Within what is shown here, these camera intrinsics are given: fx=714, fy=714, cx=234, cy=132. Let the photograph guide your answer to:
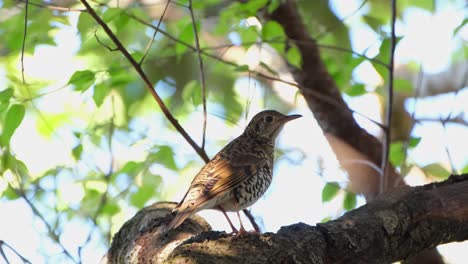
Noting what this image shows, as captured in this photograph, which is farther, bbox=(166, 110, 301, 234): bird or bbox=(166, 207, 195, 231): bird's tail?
bbox=(166, 110, 301, 234): bird

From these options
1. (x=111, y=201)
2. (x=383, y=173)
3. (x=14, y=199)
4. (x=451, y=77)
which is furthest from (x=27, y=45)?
(x=451, y=77)

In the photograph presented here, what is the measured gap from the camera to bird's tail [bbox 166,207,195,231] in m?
3.95

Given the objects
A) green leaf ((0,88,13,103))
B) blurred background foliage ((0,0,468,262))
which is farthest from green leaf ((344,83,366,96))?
green leaf ((0,88,13,103))

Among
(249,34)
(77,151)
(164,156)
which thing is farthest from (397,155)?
(77,151)

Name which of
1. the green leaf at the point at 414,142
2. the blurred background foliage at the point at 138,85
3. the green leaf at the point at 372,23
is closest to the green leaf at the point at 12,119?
the blurred background foliage at the point at 138,85

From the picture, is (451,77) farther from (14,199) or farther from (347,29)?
(14,199)

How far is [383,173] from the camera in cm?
557

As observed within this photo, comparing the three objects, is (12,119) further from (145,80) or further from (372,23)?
(372,23)

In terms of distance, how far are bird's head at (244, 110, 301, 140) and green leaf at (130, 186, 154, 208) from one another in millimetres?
1041

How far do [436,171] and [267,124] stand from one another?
1.47m

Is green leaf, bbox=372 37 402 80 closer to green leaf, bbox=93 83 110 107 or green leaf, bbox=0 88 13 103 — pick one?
green leaf, bbox=93 83 110 107

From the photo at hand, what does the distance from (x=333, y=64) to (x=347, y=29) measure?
18.0 inches

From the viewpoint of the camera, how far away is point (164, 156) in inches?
237

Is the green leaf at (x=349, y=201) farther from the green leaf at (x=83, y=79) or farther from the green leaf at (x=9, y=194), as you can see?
the green leaf at (x=9, y=194)
